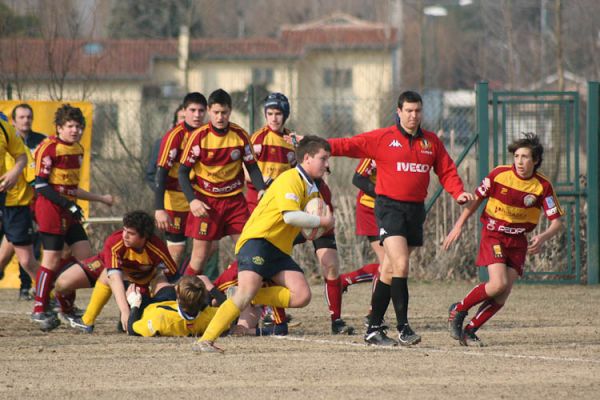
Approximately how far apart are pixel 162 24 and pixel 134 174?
19714 mm

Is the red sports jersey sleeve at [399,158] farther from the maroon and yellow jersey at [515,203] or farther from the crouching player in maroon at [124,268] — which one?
the crouching player in maroon at [124,268]

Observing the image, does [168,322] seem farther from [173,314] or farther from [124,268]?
[124,268]

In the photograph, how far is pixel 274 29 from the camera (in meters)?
43.4

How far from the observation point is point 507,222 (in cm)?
931

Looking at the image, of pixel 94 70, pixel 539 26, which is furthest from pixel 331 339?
pixel 539 26

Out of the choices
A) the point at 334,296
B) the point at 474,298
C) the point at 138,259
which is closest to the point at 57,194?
the point at 138,259

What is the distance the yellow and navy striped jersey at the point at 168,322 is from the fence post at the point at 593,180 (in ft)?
21.0

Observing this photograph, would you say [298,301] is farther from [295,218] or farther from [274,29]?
[274,29]

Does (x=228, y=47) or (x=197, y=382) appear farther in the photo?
(x=228, y=47)

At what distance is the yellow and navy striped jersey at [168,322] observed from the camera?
9.46 metres

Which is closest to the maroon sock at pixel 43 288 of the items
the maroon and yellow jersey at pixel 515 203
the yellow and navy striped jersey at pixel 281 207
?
the yellow and navy striped jersey at pixel 281 207

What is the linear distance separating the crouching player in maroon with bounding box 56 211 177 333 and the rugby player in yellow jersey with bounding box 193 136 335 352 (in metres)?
1.35

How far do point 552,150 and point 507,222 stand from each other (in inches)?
228

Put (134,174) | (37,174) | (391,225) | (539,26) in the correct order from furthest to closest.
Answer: (539,26) < (134,174) < (37,174) < (391,225)
